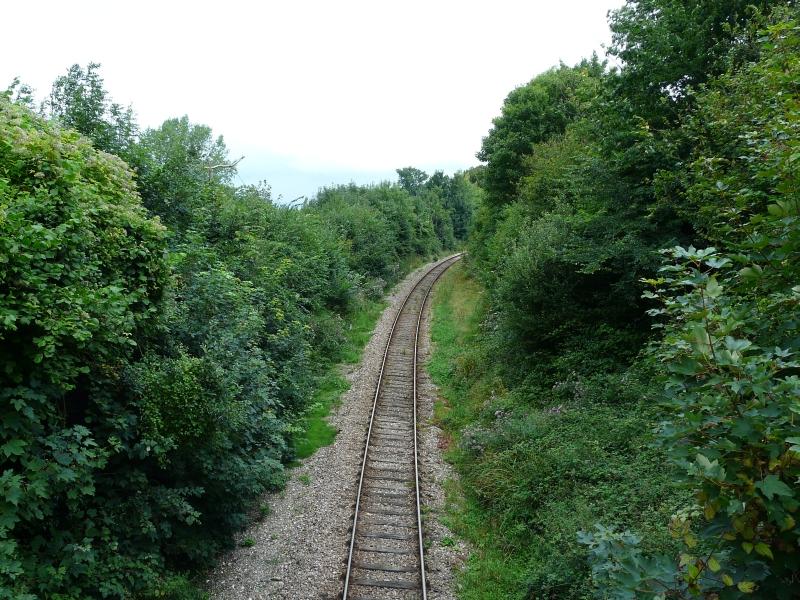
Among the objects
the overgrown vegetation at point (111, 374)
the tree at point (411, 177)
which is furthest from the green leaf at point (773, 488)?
Answer: the tree at point (411, 177)

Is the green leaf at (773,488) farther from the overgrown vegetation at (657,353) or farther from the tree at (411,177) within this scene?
the tree at (411,177)

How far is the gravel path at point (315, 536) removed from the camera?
7777 millimetres

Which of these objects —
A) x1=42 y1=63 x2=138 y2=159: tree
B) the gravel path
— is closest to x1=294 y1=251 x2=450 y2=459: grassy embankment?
the gravel path

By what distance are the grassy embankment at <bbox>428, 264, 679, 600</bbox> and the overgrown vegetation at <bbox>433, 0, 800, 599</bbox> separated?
38 mm

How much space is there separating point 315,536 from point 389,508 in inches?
60.9

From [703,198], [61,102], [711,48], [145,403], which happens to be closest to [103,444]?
[145,403]

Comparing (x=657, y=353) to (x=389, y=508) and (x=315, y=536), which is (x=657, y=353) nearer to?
(x=389, y=508)

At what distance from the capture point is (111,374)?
6.90m

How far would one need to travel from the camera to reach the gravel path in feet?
25.5

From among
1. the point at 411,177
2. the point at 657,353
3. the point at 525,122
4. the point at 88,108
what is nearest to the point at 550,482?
the point at 657,353

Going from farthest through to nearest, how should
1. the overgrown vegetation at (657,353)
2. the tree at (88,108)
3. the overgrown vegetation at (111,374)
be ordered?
the tree at (88,108) → the overgrown vegetation at (111,374) → the overgrown vegetation at (657,353)

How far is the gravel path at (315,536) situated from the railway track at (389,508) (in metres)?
0.22

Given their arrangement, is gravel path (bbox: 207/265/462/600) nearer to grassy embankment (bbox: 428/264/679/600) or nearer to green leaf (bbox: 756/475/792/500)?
grassy embankment (bbox: 428/264/679/600)

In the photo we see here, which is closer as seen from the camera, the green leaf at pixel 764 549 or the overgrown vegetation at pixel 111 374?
the green leaf at pixel 764 549
